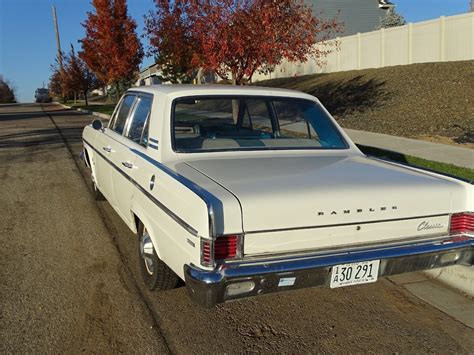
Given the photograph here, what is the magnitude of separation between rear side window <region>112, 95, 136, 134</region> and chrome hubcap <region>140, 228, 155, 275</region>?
60.8 inches

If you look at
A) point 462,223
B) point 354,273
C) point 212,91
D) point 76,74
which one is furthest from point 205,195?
point 76,74

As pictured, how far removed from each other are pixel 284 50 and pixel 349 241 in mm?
8426

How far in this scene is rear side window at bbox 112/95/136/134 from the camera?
4828mm

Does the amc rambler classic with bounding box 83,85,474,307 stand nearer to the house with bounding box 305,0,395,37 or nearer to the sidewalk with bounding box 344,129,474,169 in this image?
the sidewalk with bounding box 344,129,474,169

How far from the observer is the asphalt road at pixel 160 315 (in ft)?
10.1

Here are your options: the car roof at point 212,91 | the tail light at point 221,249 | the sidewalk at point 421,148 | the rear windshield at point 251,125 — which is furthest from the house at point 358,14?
the tail light at point 221,249

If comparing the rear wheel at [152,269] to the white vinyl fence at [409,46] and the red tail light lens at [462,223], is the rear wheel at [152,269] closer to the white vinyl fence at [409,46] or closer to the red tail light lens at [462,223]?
the red tail light lens at [462,223]

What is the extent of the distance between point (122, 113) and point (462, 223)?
3476 millimetres

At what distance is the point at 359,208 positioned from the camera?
288 cm

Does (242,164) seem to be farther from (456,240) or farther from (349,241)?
(456,240)

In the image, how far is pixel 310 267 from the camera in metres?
2.75

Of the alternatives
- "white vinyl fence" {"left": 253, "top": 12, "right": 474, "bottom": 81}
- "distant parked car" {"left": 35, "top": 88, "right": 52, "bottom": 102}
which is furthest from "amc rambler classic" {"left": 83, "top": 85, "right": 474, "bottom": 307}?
"distant parked car" {"left": 35, "top": 88, "right": 52, "bottom": 102}

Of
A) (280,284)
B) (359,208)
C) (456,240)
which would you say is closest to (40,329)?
(280,284)

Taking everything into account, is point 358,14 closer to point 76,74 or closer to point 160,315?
point 76,74
